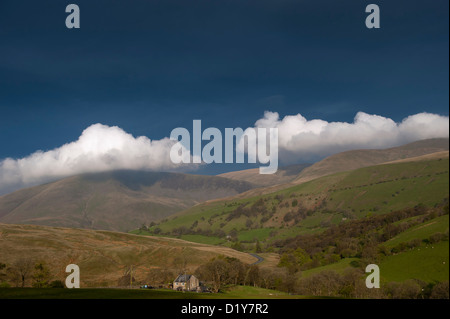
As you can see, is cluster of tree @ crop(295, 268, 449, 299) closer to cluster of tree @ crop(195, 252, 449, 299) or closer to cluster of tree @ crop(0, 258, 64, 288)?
cluster of tree @ crop(195, 252, 449, 299)

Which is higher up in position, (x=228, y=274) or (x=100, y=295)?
(x=100, y=295)

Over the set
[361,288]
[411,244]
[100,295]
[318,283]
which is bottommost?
[318,283]

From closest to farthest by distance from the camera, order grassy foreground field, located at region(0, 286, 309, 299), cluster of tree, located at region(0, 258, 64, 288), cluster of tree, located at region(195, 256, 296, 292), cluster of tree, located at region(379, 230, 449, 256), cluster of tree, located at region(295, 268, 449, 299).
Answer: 1. grassy foreground field, located at region(0, 286, 309, 299)
2. cluster of tree, located at region(295, 268, 449, 299)
3. cluster of tree, located at region(0, 258, 64, 288)
4. cluster of tree, located at region(195, 256, 296, 292)
5. cluster of tree, located at region(379, 230, 449, 256)

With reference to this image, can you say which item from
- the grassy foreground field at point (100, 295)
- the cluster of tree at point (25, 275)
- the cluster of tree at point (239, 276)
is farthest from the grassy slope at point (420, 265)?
the cluster of tree at point (25, 275)

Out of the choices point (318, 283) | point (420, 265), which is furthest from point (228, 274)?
point (420, 265)

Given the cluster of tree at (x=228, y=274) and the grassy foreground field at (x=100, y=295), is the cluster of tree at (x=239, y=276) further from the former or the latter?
the grassy foreground field at (x=100, y=295)

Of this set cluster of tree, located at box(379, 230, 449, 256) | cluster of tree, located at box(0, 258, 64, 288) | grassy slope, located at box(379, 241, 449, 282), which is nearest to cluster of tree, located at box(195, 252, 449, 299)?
grassy slope, located at box(379, 241, 449, 282)

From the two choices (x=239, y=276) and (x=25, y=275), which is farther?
(x=239, y=276)

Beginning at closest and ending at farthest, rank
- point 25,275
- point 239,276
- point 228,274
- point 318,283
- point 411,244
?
point 318,283 < point 25,275 < point 228,274 < point 239,276 < point 411,244

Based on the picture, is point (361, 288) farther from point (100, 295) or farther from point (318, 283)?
point (100, 295)

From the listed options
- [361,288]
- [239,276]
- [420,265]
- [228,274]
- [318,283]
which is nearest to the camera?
[361,288]

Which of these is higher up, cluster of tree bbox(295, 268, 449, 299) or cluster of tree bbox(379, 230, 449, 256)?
cluster of tree bbox(379, 230, 449, 256)
